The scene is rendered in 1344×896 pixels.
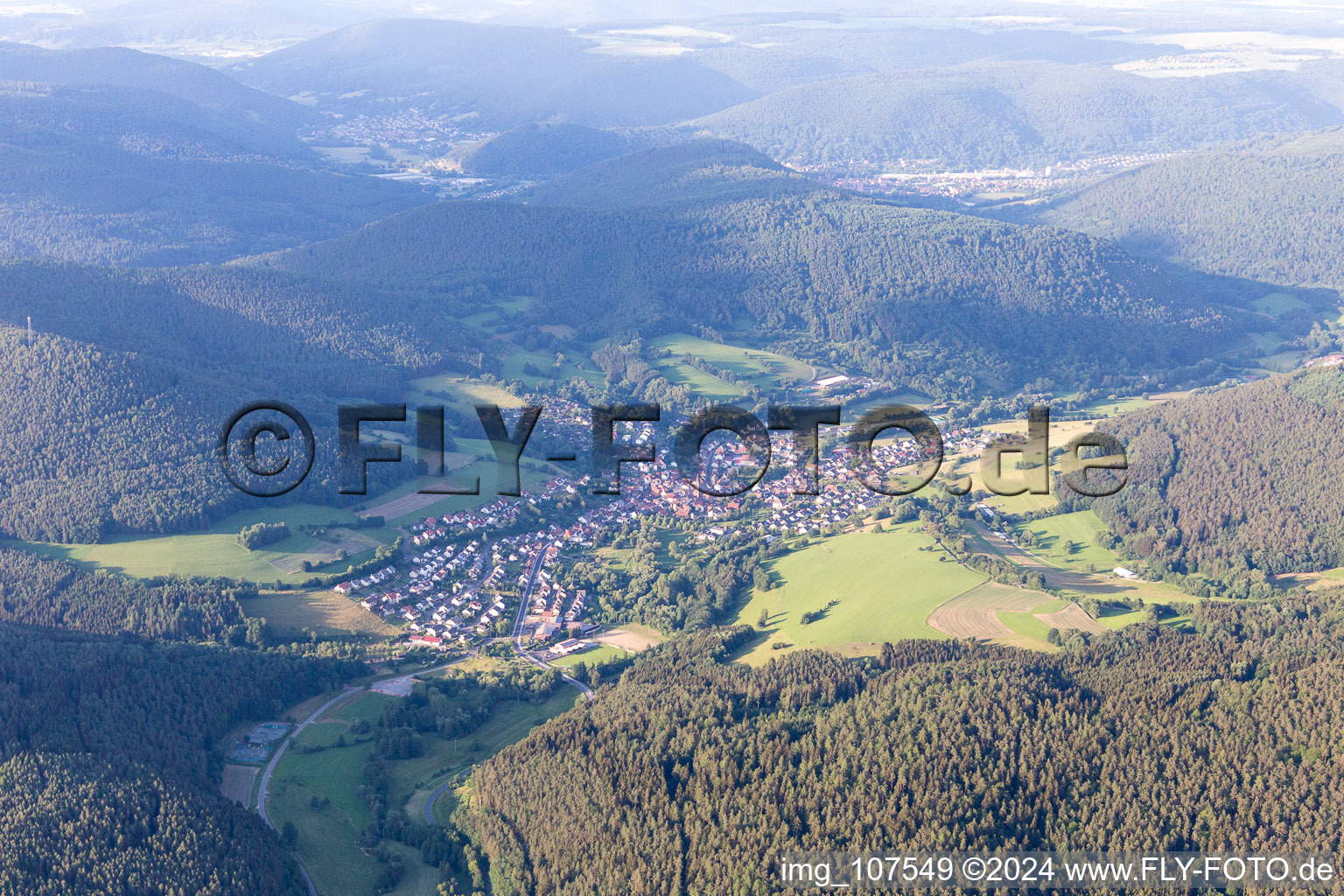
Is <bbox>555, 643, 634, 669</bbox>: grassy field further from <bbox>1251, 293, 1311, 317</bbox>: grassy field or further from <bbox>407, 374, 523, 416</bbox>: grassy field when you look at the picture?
<bbox>1251, 293, 1311, 317</bbox>: grassy field

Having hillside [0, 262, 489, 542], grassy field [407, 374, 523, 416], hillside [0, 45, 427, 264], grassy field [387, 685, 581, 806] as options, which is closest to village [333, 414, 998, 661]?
grassy field [387, 685, 581, 806]

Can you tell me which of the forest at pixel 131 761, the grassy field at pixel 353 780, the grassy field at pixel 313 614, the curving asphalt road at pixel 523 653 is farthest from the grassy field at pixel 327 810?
the grassy field at pixel 313 614

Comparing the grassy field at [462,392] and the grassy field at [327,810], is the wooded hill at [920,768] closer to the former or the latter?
the grassy field at [327,810]

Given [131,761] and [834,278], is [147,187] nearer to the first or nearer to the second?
[834,278]

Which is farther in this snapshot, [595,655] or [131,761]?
[595,655]

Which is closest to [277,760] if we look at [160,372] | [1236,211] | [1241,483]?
[160,372]
